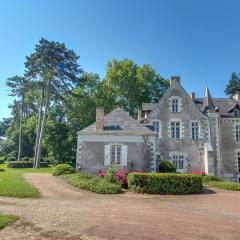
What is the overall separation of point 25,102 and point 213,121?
34878 mm

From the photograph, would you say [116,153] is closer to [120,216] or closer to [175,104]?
[175,104]

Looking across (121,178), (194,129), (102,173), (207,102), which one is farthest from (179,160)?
(121,178)

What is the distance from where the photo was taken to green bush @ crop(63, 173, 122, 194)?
1761cm

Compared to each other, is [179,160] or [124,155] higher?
[124,155]

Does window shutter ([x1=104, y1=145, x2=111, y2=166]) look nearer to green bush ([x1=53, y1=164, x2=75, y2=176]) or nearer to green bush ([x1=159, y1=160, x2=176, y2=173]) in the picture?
green bush ([x1=53, y1=164, x2=75, y2=176])

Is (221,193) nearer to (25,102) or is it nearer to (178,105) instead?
(178,105)

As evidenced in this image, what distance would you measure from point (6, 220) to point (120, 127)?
1572 centimetres

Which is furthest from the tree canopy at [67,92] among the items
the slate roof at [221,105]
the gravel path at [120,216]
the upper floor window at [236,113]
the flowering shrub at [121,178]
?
the gravel path at [120,216]

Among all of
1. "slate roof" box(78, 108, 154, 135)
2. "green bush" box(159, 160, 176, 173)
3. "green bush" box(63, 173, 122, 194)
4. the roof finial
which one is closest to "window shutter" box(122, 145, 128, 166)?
"slate roof" box(78, 108, 154, 135)

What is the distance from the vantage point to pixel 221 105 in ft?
112

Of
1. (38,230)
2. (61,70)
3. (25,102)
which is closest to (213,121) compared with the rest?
(61,70)

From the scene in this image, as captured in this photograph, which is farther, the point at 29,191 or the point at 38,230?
the point at 29,191

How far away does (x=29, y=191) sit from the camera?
1609 centimetres

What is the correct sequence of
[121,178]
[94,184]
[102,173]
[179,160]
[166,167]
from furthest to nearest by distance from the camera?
[179,160] → [166,167] → [102,173] → [121,178] → [94,184]
